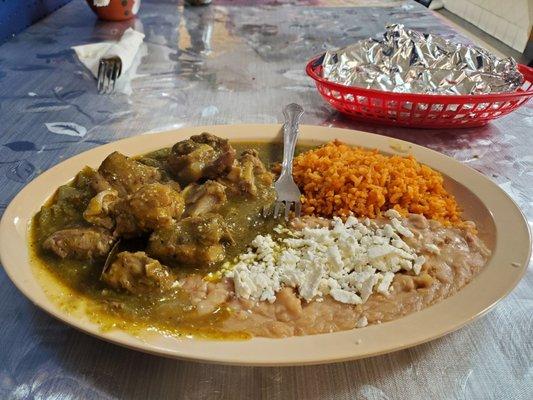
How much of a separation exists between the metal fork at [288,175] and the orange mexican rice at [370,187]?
0.05 m

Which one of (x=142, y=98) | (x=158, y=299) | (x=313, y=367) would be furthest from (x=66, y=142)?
(x=313, y=367)

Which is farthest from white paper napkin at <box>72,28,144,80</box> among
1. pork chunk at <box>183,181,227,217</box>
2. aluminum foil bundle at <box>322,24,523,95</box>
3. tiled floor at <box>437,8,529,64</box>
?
tiled floor at <box>437,8,529,64</box>

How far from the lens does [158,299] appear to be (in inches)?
45.4

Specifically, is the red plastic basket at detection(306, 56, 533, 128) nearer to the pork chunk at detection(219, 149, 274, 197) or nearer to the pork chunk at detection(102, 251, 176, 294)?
the pork chunk at detection(219, 149, 274, 197)

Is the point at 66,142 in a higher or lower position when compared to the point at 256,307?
lower

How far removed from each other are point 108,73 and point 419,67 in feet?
5.22

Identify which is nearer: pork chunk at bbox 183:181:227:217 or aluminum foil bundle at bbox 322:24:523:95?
pork chunk at bbox 183:181:227:217

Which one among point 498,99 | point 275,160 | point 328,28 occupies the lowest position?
point 328,28

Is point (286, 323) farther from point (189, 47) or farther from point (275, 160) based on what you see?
point (189, 47)

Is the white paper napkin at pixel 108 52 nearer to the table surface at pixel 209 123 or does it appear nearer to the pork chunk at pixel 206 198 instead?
the table surface at pixel 209 123

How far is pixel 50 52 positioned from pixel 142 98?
39.8 inches

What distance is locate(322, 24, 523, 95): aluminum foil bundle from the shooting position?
2.31 meters

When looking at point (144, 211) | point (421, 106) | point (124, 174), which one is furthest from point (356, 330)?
point (421, 106)

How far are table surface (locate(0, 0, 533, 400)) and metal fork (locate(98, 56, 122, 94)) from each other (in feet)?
0.21
